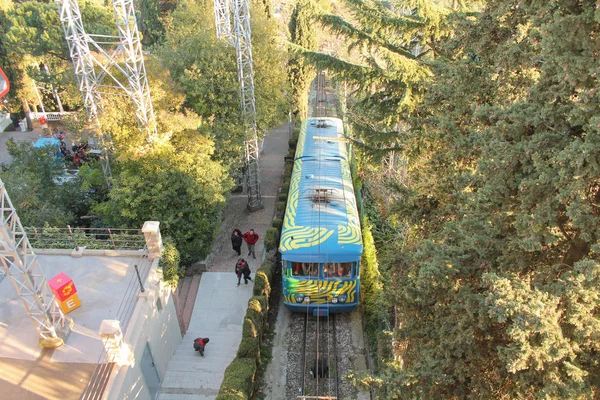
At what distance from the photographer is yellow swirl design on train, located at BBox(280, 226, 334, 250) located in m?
13.4

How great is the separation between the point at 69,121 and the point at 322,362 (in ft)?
42.0

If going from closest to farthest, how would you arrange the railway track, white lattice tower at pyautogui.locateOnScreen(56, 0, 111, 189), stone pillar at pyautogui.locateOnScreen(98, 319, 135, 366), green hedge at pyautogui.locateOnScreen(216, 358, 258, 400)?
1. stone pillar at pyautogui.locateOnScreen(98, 319, 135, 366)
2. green hedge at pyautogui.locateOnScreen(216, 358, 258, 400)
3. the railway track
4. white lattice tower at pyautogui.locateOnScreen(56, 0, 111, 189)

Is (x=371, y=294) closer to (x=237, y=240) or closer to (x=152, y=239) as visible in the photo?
(x=237, y=240)

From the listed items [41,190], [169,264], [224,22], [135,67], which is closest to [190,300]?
[169,264]

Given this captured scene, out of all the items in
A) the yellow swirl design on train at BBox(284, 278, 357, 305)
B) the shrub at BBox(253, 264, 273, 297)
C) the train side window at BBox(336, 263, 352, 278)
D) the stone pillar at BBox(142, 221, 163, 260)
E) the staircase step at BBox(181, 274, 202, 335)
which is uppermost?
the stone pillar at BBox(142, 221, 163, 260)

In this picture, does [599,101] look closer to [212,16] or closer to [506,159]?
[506,159]

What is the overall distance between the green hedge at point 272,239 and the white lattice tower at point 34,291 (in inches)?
303

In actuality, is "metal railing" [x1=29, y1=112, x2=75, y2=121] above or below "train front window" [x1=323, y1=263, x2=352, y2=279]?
below

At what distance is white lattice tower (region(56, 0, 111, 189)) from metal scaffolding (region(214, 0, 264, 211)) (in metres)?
5.55

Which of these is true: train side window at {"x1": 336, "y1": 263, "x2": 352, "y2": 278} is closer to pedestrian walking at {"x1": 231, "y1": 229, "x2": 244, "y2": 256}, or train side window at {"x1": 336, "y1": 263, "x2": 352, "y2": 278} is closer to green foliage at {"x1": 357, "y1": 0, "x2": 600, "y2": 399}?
green foliage at {"x1": 357, "y1": 0, "x2": 600, "y2": 399}

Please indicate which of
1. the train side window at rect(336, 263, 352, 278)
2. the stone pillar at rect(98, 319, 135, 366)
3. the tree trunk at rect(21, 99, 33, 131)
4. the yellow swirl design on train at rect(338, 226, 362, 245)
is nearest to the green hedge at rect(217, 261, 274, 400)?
the stone pillar at rect(98, 319, 135, 366)

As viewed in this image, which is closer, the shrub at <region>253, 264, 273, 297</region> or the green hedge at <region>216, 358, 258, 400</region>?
the green hedge at <region>216, 358, 258, 400</region>

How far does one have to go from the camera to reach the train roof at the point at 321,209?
13.2m

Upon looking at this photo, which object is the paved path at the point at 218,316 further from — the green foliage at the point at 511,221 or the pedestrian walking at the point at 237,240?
Answer: the green foliage at the point at 511,221
